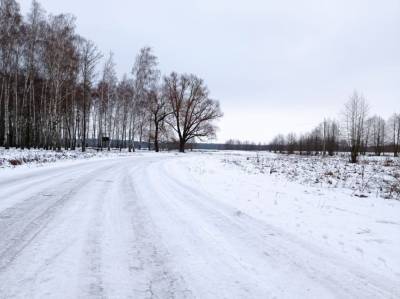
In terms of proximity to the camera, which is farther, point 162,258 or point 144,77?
point 144,77

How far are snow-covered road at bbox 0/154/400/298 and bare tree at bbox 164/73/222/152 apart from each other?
39382mm

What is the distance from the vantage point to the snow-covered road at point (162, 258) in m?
2.46

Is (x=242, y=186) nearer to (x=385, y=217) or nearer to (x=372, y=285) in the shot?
(x=385, y=217)

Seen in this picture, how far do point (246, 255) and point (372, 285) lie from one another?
4.39ft

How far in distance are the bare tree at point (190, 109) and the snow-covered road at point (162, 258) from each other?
3938 cm

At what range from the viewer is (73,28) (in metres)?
28.8

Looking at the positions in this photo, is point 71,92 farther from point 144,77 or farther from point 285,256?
point 285,256

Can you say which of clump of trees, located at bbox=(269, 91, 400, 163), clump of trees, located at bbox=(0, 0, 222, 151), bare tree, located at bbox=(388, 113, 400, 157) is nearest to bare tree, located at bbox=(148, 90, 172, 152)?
clump of trees, located at bbox=(0, 0, 222, 151)

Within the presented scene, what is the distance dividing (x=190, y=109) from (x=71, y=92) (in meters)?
19.4

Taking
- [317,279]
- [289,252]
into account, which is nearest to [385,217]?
[289,252]

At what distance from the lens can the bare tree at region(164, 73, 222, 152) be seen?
1748 inches

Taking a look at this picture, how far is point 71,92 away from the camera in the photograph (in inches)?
1219

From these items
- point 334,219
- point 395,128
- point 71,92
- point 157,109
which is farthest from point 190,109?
point 395,128

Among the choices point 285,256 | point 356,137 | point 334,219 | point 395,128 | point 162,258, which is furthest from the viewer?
point 395,128
